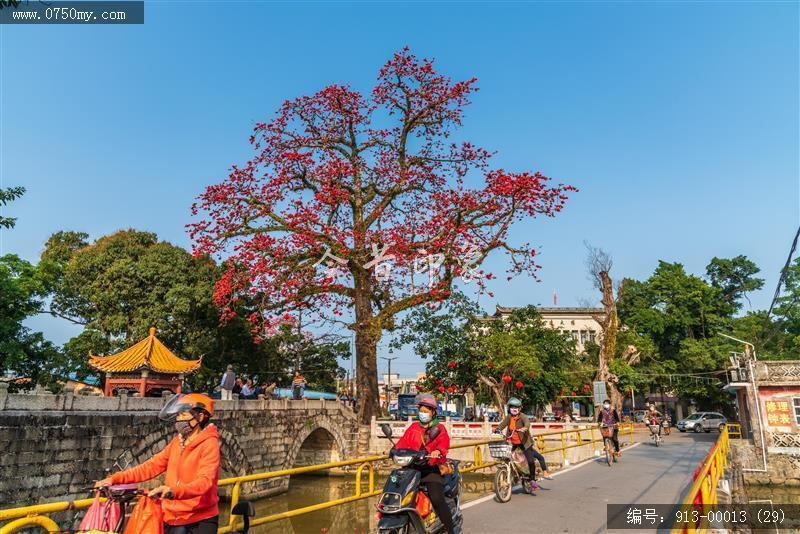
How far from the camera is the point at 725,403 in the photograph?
131 ft

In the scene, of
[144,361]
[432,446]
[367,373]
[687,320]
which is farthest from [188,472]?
[687,320]

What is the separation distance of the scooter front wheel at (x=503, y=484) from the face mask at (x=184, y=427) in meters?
6.43

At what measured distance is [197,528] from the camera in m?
3.67

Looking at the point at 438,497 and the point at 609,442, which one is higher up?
the point at 438,497

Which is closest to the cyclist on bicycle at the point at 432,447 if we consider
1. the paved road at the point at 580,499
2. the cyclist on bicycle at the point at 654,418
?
the paved road at the point at 580,499

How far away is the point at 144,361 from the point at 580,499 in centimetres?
1774

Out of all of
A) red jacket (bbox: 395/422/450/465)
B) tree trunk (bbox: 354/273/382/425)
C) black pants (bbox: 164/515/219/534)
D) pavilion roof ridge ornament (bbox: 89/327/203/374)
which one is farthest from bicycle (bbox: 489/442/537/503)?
pavilion roof ridge ornament (bbox: 89/327/203/374)

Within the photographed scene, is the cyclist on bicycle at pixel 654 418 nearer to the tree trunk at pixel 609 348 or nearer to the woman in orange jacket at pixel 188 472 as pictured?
the tree trunk at pixel 609 348

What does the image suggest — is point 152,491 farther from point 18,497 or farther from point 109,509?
point 18,497

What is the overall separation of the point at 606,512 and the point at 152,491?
717 centimetres

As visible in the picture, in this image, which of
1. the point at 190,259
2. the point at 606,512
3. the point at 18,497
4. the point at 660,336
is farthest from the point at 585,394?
the point at 18,497

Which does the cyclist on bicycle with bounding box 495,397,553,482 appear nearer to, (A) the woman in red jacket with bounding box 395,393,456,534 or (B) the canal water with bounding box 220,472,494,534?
(B) the canal water with bounding box 220,472,494,534

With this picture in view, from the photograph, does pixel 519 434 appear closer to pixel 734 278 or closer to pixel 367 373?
pixel 367 373

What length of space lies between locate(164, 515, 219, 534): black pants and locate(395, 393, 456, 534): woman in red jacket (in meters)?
2.27
